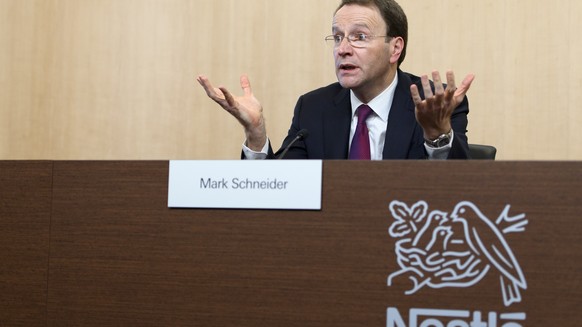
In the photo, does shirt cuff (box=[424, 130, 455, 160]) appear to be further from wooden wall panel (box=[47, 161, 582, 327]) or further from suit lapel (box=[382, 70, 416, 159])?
wooden wall panel (box=[47, 161, 582, 327])

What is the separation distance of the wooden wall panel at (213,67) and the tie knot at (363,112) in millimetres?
868

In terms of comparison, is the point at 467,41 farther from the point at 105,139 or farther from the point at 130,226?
the point at 130,226

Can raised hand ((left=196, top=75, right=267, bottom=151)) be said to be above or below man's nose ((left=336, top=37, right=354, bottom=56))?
below

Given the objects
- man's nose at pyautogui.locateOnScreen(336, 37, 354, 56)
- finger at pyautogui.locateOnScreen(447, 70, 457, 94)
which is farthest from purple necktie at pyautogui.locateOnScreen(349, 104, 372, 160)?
finger at pyautogui.locateOnScreen(447, 70, 457, 94)

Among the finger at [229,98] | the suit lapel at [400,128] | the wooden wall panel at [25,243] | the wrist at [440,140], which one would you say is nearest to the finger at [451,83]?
the wrist at [440,140]

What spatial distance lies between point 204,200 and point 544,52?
2.13 meters

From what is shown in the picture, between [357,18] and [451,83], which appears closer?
[451,83]

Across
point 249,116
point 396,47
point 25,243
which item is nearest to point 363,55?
point 396,47

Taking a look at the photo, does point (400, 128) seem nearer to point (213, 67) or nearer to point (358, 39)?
point (358, 39)

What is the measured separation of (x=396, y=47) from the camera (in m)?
2.70

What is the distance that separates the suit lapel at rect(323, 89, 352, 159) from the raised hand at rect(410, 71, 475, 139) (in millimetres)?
470

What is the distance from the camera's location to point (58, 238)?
1.69 meters

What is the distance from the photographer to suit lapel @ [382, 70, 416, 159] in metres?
2.29

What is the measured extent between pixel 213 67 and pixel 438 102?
1.85m
